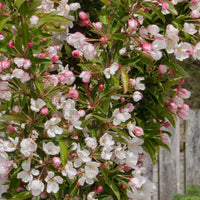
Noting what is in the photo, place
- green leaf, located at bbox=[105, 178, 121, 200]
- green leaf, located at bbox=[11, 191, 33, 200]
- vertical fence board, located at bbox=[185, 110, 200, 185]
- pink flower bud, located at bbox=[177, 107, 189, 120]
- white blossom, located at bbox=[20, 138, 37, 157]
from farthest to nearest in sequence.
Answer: vertical fence board, located at bbox=[185, 110, 200, 185] < pink flower bud, located at bbox=[177, 107, 189, 120] < green leaf, located at bbox=[105, 178, 121, 200] < green leaf, located at bbox=[11, 191, 33, 200] < white blossom, located at bbox=[20, 138, 37, 157]

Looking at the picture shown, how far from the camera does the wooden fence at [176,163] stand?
333 cm

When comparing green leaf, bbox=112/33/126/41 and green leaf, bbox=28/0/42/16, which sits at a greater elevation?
green leaf, bbox=28/0/42/16

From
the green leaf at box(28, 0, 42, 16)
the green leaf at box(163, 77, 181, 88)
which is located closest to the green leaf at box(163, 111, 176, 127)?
the green leaf at box(163, 77, 181, 88)

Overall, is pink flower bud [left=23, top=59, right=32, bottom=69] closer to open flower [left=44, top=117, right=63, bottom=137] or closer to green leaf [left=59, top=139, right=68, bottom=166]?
open flower [left=44, top=117, right=63, bottom=137]

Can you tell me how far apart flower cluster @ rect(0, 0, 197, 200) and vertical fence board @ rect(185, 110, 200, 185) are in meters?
1.52

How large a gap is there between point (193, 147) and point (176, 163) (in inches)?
10.8

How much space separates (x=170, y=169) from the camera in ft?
11.1

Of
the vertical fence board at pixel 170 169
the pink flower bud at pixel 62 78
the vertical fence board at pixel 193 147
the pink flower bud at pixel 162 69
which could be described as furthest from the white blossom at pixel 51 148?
the vertical fence board at pixel 193 147

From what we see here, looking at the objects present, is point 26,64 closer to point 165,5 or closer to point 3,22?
point 3,22

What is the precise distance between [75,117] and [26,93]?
0.79ft

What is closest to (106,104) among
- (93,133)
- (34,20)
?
(93,133)

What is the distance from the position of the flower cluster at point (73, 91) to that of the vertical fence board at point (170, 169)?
125 cm

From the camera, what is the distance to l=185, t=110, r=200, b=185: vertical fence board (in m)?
3.54

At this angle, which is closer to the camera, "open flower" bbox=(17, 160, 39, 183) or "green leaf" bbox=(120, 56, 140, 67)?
"open flower" bbox=(17, 160, 39, 183)
